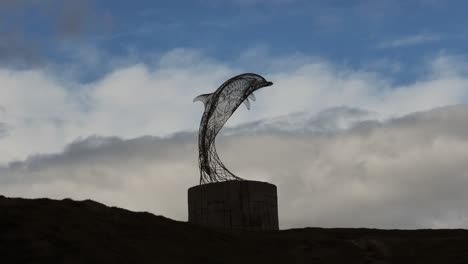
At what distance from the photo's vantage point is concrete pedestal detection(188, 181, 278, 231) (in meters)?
29.4

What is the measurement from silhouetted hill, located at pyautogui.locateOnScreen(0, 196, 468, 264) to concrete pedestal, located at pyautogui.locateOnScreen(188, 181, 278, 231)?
3.62 meters

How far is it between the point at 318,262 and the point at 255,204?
830cm

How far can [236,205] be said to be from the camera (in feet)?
96.4

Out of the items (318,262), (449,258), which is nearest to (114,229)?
(318,262)

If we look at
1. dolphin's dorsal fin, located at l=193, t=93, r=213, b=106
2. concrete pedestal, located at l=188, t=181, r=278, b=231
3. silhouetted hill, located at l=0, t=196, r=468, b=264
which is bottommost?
silhouetted hill, located at l=0, t=196, r=468, b=264

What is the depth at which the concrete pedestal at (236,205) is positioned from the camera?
1156 inches

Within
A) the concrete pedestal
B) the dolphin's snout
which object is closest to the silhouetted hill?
the concrete pedestal

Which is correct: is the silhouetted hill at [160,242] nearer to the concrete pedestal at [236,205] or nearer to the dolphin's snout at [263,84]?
the concrete pedestal at [236,205]

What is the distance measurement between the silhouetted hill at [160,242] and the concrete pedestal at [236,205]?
3.62 meters

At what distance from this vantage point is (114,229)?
20.2 meters

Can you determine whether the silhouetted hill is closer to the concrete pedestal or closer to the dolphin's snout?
the concrete pedestal

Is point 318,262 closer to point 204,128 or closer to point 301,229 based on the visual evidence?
point 301,229

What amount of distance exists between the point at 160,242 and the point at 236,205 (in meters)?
9.41

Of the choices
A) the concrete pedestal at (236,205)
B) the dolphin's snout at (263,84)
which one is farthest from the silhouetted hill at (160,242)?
the dolphin's snout at (263,84)
